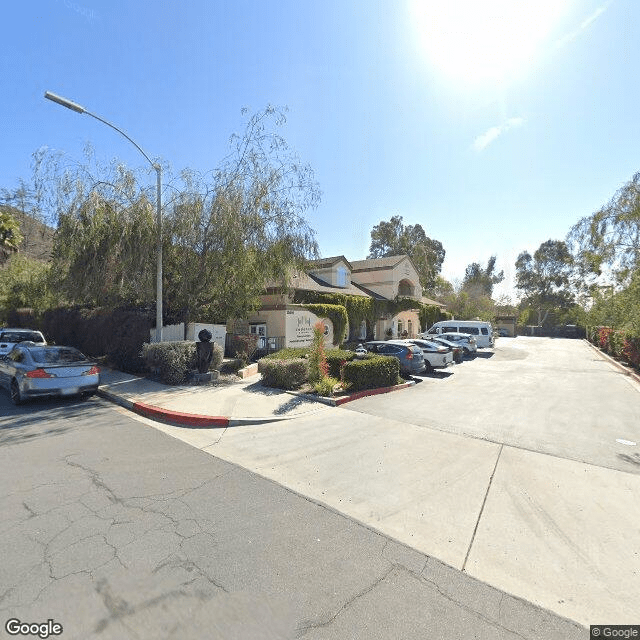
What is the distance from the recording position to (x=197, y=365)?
1122 centimetres

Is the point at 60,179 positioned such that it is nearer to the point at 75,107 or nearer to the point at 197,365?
the point at 75,107

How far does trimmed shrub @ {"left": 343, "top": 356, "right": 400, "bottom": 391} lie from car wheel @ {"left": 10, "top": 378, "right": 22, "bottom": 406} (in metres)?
8.10

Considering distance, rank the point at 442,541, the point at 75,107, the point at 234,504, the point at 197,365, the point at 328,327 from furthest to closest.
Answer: the point at 328,327 → the point at 197,365 → the point at 75,107 → the point at 234,504 → the point at 442,541

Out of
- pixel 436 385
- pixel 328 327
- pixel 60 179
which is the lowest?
pixel 436 385

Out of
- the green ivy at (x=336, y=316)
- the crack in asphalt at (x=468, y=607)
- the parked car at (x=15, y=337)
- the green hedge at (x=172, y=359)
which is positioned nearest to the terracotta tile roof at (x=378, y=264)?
the green ivy at (x=336, y=316)

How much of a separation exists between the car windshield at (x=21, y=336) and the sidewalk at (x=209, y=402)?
620cm

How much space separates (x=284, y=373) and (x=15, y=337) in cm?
1232

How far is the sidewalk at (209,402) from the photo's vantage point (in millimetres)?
7367

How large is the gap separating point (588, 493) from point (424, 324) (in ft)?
102

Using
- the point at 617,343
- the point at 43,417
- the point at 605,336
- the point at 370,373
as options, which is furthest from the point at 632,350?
the point at 43,417

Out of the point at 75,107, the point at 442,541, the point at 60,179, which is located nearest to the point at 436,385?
the point at 442,541

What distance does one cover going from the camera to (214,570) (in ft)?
9.56

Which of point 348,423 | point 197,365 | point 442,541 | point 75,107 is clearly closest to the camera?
point 442,541

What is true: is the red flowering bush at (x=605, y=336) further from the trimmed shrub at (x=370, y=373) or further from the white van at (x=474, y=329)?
the trimmed shrub at (x=370, y=373)
